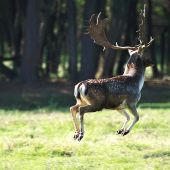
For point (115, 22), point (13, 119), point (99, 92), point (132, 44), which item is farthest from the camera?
point (132, 44)

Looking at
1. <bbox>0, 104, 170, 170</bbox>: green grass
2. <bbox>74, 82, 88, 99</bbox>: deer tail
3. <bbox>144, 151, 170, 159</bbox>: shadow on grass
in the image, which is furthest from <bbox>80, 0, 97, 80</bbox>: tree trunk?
<bbox>74, 82, 88, 99</bbox>: deer tail

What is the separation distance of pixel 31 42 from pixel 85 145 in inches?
500

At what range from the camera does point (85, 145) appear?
8562 mm

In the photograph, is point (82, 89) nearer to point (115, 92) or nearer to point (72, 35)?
point (115, 92)

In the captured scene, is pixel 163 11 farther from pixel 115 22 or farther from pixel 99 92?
pixel 99 92

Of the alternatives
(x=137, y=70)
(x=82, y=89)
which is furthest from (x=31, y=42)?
(x=82, y=89)

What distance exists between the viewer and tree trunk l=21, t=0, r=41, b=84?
66.4ft

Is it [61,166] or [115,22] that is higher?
[115,22]

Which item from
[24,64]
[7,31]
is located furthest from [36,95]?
[7,31]

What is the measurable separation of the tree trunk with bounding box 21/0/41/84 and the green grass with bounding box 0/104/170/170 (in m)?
9.13

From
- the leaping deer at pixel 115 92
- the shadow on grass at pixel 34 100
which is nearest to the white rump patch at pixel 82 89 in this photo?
the leaping deer at pixel 115 92

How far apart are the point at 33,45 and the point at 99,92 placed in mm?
14331

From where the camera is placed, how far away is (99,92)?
659 centimetres

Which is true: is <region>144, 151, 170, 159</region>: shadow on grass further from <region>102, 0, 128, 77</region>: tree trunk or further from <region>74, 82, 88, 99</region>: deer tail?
<region>102, 0, 128, 77</region>: tree trunk
